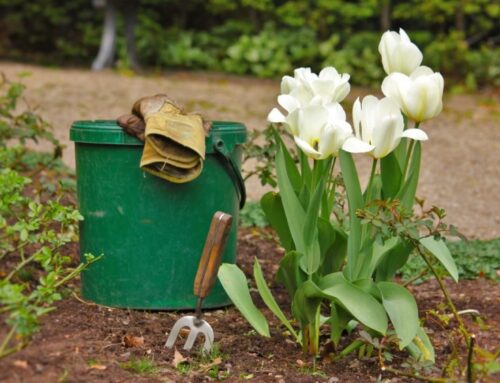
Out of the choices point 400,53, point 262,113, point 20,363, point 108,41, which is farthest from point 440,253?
point 108,41

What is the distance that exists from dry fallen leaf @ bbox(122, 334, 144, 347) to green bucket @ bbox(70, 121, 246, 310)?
404mm

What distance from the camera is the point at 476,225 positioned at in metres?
6.03

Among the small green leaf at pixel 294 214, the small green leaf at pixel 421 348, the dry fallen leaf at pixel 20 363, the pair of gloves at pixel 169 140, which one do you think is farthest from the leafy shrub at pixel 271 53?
the dry fallen leaf at pixel 20 363

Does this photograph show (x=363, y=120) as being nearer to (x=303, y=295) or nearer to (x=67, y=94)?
(x=303, y=295)

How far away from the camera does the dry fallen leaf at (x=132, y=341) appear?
3193mm

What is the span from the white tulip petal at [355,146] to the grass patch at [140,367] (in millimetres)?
909

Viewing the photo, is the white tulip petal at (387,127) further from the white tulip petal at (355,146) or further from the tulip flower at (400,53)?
the tulip flower at (400,53)

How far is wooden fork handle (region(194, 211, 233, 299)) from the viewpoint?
3.07 m

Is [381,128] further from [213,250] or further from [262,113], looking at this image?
[262,113]

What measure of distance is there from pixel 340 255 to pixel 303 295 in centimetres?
29

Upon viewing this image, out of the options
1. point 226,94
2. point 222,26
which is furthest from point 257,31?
point 226,94

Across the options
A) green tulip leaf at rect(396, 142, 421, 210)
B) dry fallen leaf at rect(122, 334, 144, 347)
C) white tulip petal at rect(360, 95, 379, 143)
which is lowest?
dry fallen leaf at rect(122, 334, 144, 347)

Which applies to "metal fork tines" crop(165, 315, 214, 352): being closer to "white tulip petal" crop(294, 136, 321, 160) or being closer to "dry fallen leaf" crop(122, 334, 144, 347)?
"dry fallen leaf" crop(122, 334, 144, 347)

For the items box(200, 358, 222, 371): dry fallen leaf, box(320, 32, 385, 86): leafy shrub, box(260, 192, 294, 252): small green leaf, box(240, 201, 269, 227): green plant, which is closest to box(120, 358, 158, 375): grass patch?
box(200, 358, 222, 371): dry fallen leaf
